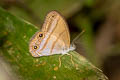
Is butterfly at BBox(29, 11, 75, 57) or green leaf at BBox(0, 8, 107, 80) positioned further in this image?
butterfly at BBox(29, 11, 75, 57)

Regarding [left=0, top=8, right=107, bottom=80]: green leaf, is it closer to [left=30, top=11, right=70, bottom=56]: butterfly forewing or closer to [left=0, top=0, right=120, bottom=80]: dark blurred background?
[left=30, top=11, right=70, bottom=56]: butterfly forewing

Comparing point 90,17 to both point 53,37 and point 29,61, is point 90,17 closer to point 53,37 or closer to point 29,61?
point 53,37

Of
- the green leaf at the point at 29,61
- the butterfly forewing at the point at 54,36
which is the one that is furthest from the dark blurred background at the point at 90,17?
the green leaf at the point at 29,61

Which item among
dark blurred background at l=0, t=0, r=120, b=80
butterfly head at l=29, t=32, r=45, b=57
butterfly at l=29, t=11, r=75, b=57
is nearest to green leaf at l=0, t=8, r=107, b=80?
butterfly head at l=29, t=32, r=45, b=57

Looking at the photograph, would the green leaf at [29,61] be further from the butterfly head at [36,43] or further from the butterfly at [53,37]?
the butterfly at [53,37]

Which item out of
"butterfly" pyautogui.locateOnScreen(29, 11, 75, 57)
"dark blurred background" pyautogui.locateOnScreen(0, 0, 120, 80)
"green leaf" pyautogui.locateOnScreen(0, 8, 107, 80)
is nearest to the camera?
"green leaf" pyautogui.locateOnScreen(0, 8, 107, 80)

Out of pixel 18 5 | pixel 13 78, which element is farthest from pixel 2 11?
pixel 18 5
